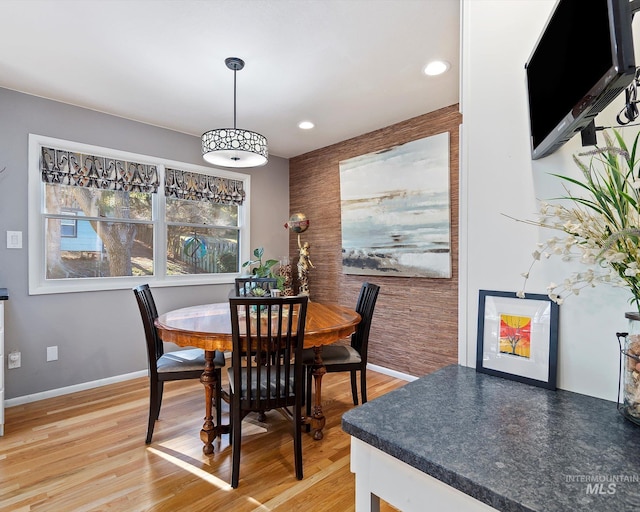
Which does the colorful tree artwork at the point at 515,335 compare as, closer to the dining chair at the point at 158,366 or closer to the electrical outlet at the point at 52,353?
the dining chair at the point at 158,366

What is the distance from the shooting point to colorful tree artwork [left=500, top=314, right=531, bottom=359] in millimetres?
1015

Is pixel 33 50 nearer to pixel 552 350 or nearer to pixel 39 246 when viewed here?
pixel 39 246

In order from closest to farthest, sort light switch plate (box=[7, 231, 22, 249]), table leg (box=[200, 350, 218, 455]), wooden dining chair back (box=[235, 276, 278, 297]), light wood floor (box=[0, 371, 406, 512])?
light wood floor (box=[0, 371, 406, 512]) → table leg (box=[200, 350, 218, 455]) → light switch plate (box=[7, 231, 22, 249]) → wooden dining chair back (box=[235, 276, 278, 297])

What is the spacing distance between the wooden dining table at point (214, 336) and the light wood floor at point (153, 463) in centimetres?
13

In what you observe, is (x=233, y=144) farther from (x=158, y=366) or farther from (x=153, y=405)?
(x=153, y=405)

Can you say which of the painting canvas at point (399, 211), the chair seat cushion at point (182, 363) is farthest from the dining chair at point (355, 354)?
the painting canvas at point (399, 211)

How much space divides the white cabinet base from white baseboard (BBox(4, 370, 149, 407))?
10.9 ft

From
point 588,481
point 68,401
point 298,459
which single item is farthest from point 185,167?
point 588,481

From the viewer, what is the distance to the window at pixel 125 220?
119 inches

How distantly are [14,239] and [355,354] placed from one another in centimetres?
297

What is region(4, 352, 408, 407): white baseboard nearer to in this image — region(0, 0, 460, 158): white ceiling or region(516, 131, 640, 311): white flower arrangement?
region(0, 0, 460, 158): white ceiling

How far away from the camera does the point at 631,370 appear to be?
30.2 inches

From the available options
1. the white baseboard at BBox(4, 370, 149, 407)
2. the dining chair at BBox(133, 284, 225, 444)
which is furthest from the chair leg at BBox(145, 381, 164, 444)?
the white baseboard at BBox(4, 370, 149, 407)

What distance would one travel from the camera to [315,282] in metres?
4.43
